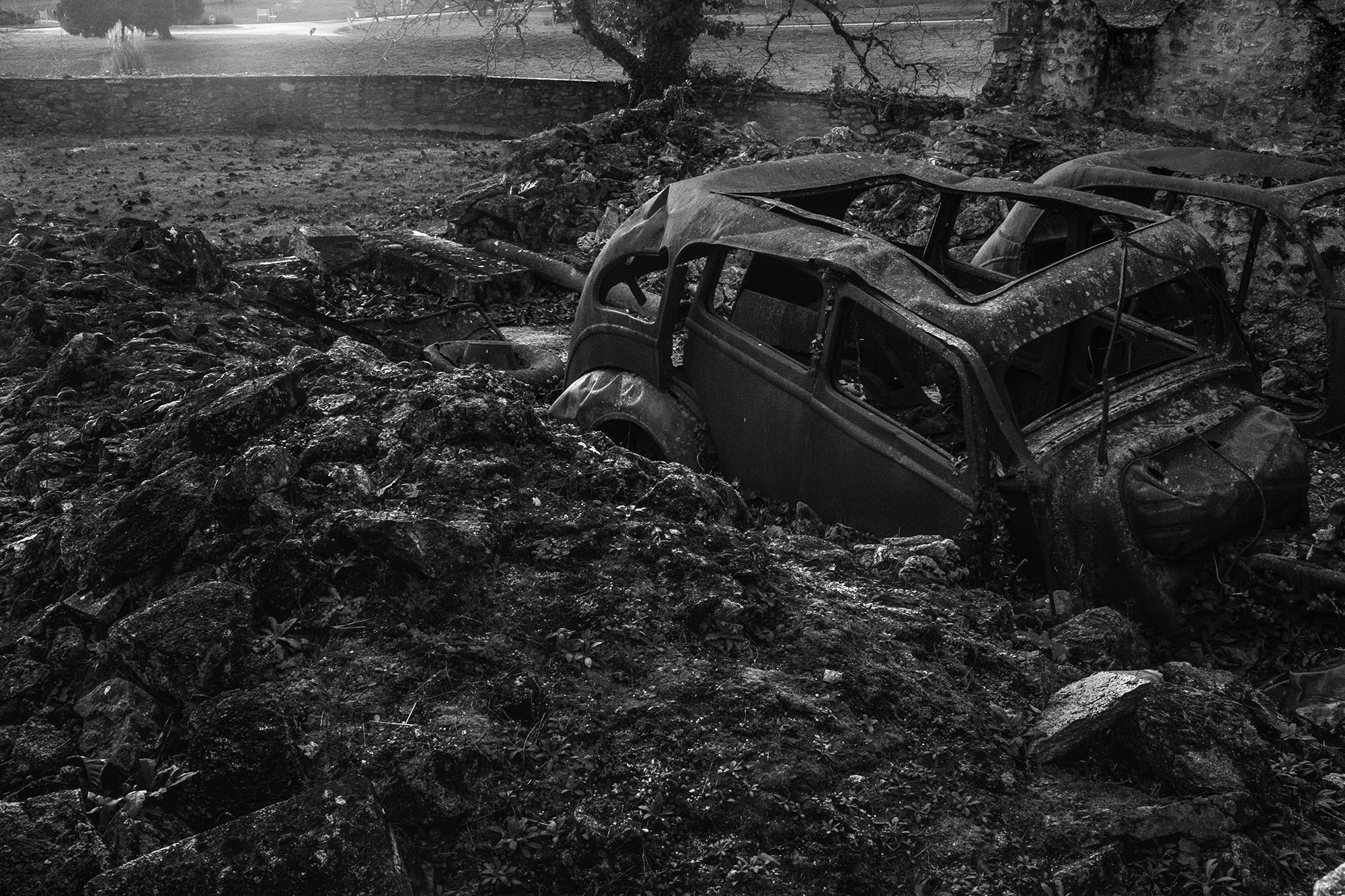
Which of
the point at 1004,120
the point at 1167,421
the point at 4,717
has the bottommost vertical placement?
the point at 4,717

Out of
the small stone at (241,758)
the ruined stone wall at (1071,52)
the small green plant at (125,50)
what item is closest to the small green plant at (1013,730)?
the small stone at (241,758)

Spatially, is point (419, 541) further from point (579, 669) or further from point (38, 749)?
point (38, 749)

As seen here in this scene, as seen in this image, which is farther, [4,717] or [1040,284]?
[1040,284]

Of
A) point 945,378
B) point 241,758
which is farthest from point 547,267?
point 241,758

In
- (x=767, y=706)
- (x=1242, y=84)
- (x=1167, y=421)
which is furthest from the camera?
(x=1242, y=84)

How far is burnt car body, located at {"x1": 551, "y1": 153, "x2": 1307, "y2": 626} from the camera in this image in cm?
410

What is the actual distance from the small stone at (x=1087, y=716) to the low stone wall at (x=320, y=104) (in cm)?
1626

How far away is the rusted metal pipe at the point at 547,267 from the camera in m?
9.88

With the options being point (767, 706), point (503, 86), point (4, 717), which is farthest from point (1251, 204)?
point (503, 86)

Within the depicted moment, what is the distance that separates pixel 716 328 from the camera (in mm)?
5176

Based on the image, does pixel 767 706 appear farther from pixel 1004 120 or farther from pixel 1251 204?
pixel 1004 120

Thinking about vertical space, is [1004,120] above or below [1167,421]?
above

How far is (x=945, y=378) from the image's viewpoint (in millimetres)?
5648

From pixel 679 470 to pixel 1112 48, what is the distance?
10.6m
